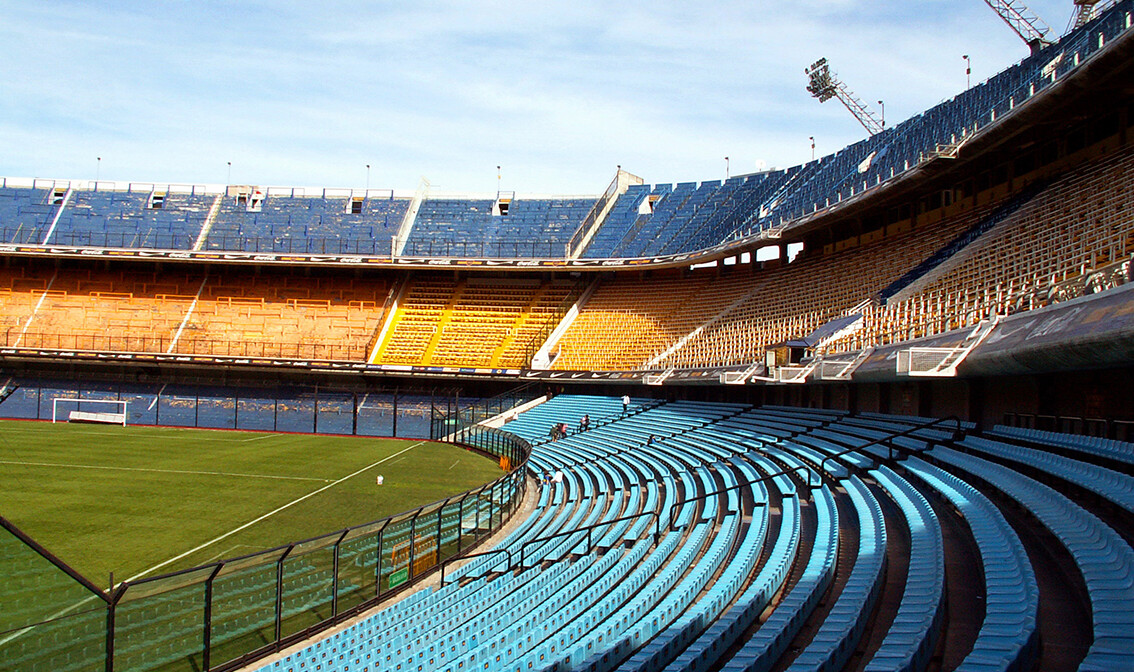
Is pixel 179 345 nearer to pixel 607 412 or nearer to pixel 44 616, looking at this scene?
pixel 607 412

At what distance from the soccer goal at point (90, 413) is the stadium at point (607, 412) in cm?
13

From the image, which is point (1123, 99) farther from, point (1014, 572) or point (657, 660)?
point (657, 660)

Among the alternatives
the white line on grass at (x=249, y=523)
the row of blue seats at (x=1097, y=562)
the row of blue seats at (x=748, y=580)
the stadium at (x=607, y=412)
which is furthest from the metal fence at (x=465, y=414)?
the row of blue seats at (x=1097, y=562)

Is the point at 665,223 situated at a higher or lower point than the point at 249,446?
higher

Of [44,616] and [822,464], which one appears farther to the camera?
[822,464]

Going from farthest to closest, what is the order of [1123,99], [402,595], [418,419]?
1. [418,419]
2. [1123,99]
3. [402,595]

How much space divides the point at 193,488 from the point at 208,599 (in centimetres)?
1295

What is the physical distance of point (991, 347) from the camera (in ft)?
39.0

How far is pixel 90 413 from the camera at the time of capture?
36.2 m

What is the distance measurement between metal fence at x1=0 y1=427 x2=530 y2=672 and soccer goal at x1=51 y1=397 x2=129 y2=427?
28.8m

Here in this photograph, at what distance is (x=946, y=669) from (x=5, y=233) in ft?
156

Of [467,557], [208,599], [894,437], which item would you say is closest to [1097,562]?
[208,599]

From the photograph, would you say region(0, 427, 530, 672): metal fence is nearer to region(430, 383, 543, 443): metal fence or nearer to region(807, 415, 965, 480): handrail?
region(807, 415, 965, 480): handrail

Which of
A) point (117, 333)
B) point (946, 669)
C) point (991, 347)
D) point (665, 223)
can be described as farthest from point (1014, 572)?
point (117, 333)
